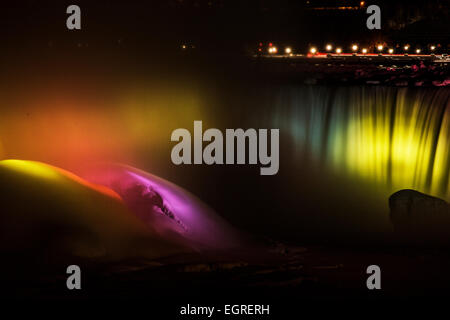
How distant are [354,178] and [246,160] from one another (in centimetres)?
241

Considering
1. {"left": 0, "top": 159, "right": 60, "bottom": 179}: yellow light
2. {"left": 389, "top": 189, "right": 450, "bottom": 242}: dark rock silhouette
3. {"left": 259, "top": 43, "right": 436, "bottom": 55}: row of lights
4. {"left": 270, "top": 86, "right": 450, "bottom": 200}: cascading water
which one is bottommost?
{"left": 389, "top": 189, "right": 450, "bottom": 242}: dark rock silhouette

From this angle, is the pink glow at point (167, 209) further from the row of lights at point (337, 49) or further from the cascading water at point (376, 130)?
the row of lights at point (337, 49)

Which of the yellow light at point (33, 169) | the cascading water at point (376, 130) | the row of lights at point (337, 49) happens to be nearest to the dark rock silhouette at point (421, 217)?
the cascading water at point (376, 130)

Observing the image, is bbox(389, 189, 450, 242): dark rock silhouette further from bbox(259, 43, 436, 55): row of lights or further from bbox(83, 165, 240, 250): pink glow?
bbox(259, 43, 436, 55): row of lights

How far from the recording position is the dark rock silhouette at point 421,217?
8.91 m

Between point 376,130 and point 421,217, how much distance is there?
247 centimetres

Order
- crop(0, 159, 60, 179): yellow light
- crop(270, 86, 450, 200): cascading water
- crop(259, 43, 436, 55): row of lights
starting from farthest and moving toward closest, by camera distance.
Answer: crop(259, 43, 436, 55): row of lights
crop(270, 86, 450, 200): cascading water
crop(0, 159, 60, 179): yellow light

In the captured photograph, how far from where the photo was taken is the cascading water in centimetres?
1022

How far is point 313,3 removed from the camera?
14.3m

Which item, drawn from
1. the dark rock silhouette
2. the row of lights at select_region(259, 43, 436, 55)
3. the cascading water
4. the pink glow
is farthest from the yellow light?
the row of lights at select_region(259, 43, 436, 55)

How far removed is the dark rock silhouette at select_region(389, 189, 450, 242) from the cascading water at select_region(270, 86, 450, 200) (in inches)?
47.4

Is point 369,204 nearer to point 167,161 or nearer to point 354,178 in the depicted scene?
point 354,178

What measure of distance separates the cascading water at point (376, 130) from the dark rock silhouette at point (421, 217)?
3.95 feet

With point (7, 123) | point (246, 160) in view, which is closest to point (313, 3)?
point (246, 160)
